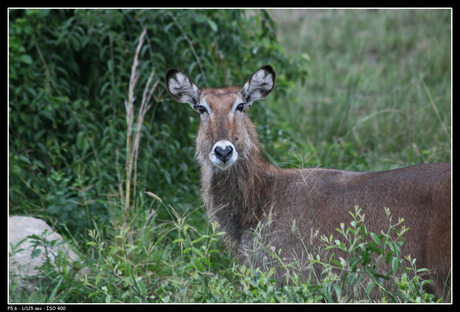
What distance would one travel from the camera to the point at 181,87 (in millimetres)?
4324

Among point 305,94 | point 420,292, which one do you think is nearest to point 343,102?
point 305,94

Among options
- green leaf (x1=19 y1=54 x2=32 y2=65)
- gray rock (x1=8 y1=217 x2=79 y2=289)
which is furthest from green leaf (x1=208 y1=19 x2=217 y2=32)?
gray rock (x1=8 y1=217 x2=79 y2=289)

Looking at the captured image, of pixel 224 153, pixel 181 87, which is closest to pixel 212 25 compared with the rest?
pixel 181 87

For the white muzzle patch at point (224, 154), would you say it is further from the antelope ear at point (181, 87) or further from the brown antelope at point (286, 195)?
the antelope ear at point (181, 87)

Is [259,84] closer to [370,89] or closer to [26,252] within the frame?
[26,252]

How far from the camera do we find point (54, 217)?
15.8 ft

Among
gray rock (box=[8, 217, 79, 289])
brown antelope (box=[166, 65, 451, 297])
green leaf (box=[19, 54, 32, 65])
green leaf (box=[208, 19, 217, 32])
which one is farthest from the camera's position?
green leaf (box=[208, 19, 217, 32])

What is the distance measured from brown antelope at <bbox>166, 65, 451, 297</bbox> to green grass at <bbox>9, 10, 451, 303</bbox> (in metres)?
0.20

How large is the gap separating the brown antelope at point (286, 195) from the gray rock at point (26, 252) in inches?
52.7

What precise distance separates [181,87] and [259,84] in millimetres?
698

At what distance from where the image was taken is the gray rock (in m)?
3.91

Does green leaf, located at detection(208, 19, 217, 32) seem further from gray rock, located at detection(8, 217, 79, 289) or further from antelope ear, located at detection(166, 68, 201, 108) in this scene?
gray rock, located at detection(8, 217, 79, 289)

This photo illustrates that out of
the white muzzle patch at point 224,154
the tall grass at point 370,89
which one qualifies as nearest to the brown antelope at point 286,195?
the white muzzle patch at point 224,154

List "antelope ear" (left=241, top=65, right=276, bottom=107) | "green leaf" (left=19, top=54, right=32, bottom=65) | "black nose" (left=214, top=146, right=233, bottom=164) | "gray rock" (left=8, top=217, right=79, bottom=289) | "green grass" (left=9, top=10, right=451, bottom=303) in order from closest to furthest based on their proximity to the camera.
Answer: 1. "green grass" (left=9, top=10, right=451, bottom=303)
2. "black nose" (left=214, top=146, right=233, bottom=164)
3. "gray rock" (left=8, top=217, right=79, bottom=289)
4. "antelope ear" (left=241, top=65, right=276, bottom=107)
5. "green leaf" (left=19, top=54, right=32, bottom=65)
